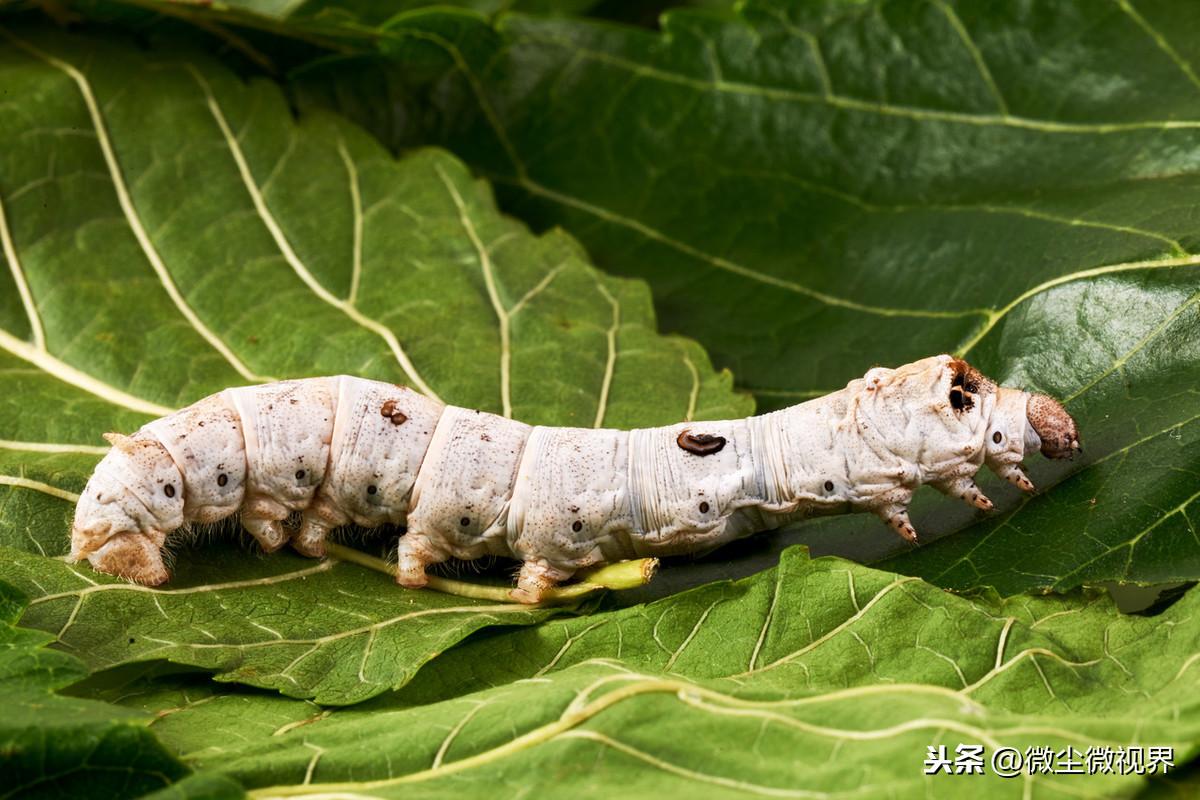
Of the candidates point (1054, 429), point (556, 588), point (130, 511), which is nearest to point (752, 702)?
point (556, 588)

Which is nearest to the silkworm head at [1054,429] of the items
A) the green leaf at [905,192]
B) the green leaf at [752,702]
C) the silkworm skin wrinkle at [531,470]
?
the silkworm skin wrinkle at [531,470]

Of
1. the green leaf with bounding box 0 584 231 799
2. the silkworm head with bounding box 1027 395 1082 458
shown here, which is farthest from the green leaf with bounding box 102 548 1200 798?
the silkworm head with bounding box 1027 395 1082 458

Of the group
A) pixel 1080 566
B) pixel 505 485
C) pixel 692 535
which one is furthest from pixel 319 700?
pixel 1080 566

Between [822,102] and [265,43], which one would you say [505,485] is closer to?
[822,102]

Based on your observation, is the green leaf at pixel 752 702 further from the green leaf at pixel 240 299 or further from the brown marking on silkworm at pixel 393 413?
the brown marking on silkworm at pixel 393 413

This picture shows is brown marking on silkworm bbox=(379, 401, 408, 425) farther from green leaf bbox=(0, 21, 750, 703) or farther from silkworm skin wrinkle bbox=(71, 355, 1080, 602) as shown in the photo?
green leaf bbox=(0, 21, 750, 703)

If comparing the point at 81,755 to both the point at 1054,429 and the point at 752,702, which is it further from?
the point at 1054,429
